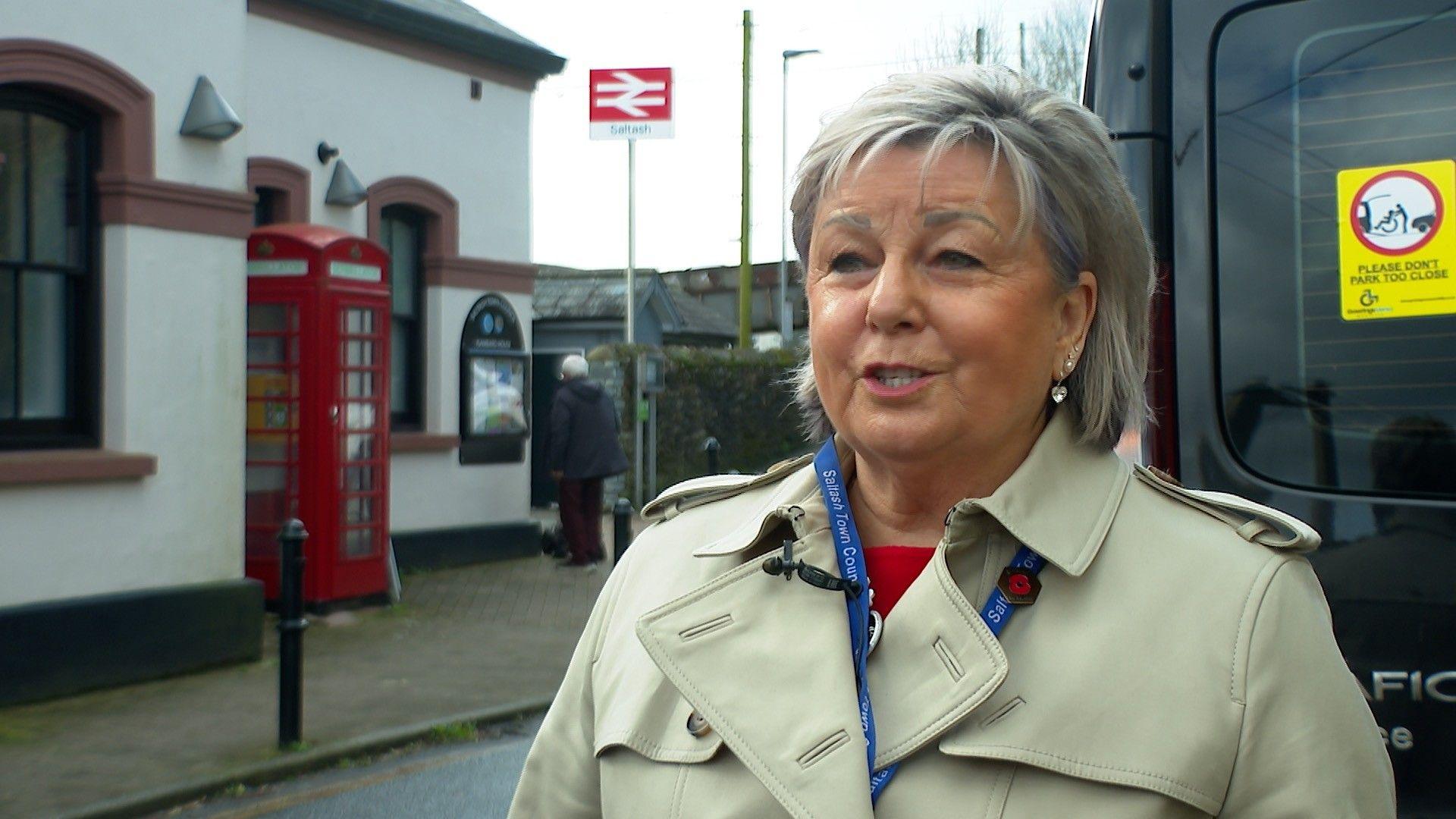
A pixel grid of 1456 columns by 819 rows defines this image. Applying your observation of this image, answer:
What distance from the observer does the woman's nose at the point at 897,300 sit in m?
2.03

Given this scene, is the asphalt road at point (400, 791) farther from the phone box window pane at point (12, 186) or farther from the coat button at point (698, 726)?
the coat button at point (698, 726)

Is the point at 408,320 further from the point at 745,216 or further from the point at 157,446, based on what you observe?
the point at 745,216

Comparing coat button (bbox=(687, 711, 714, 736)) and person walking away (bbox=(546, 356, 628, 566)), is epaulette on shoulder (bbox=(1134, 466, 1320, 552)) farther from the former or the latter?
person walking away (bbox=(546, 356, 628, 566))

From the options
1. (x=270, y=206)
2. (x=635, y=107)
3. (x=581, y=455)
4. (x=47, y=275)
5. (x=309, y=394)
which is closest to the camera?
(x=47, y=275)

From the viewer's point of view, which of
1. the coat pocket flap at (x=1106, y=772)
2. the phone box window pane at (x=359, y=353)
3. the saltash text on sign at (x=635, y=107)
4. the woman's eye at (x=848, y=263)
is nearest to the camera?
the coat pocket flap at (x=1106, y=772)

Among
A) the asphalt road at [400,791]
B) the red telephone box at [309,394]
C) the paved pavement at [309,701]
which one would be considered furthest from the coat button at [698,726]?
the red telephone box at [309,394]

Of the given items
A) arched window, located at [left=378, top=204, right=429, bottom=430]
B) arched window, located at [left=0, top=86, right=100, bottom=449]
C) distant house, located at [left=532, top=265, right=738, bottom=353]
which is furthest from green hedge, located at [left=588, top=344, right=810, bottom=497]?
arched window, located at [left=0, top=86, right=100, bottom=449]

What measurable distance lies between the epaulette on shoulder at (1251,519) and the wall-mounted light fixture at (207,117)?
8.01 metres

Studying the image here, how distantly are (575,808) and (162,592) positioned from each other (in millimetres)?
7236

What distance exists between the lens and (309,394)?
11078 mm

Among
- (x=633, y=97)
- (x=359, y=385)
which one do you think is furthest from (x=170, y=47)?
(x=633, y=97)

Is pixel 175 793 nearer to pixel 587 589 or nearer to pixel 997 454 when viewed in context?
pixel 997 454

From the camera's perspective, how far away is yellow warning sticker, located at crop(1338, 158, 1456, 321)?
3.30m

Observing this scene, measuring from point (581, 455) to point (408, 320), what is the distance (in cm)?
198
